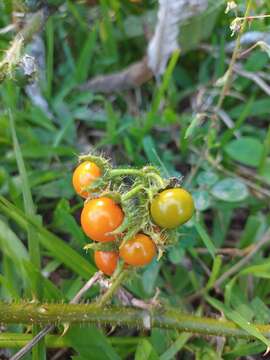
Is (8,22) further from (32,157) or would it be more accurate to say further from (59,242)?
(59,242)

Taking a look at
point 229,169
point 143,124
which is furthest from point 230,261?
point 143,124

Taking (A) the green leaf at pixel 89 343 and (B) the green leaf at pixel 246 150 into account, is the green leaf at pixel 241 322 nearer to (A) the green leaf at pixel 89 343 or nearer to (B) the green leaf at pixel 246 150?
(A) the green leaf at pixel 89 343

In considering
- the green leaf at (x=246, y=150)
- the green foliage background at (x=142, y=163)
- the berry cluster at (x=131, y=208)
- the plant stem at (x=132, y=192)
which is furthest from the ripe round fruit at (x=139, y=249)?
the green leaf at (x=246, y=150)

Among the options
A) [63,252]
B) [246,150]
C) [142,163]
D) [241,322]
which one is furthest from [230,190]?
[63,252]

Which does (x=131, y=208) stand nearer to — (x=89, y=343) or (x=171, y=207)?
(x=171, y=207)

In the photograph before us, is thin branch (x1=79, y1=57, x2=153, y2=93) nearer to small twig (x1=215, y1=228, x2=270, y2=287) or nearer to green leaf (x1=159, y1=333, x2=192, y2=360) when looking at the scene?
small twig (x1=215, y1=228, x2=270, y2=287)
